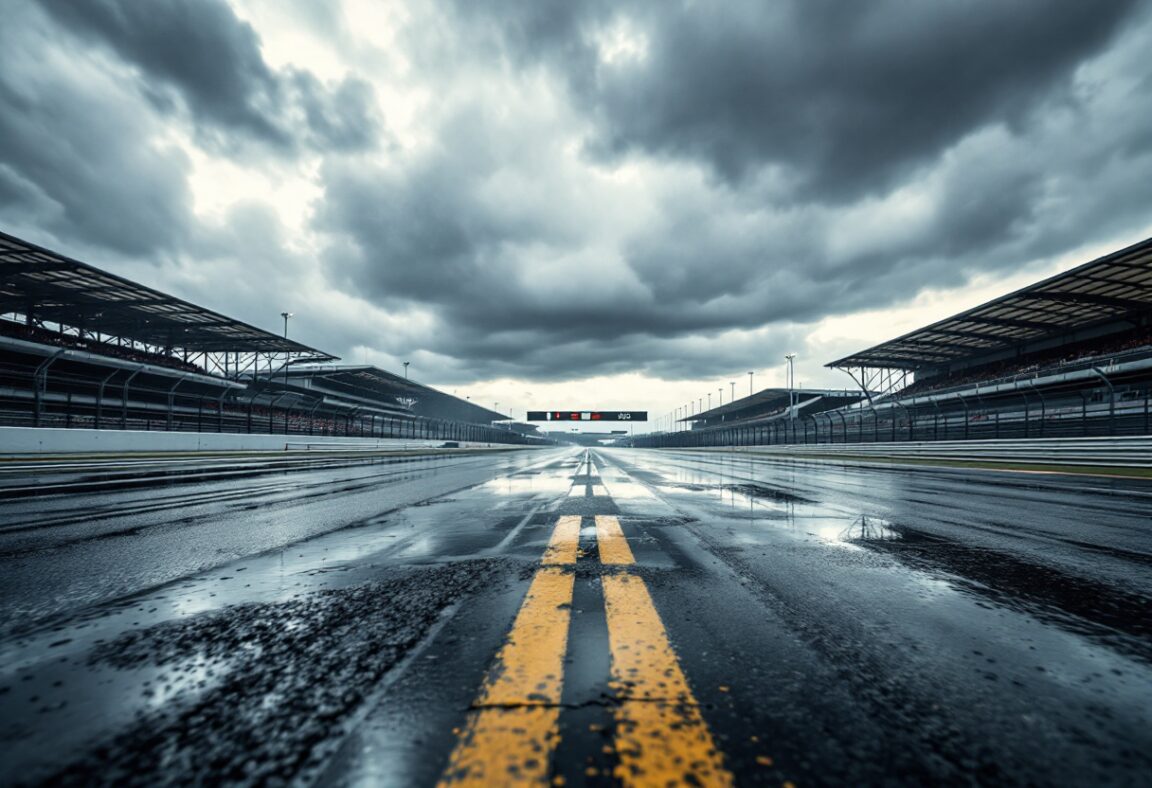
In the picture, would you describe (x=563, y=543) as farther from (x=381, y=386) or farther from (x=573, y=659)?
(x=381, y=386)

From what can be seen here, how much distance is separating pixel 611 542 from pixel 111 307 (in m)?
37.2

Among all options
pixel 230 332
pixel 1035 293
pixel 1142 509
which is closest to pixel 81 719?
pixel 1142 509

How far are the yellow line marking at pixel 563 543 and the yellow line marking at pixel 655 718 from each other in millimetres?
1232

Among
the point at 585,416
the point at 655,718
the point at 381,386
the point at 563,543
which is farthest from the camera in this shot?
the point at 585,416

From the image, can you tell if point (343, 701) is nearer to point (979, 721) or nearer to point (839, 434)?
point (979, 721)

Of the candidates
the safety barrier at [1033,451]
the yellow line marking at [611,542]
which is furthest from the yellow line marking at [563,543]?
the safety barrier at [1033,451]

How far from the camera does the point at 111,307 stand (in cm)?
2789

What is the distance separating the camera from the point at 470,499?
6.72 m

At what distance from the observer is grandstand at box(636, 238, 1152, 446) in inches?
757

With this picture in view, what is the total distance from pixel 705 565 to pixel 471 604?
1597 millimetres

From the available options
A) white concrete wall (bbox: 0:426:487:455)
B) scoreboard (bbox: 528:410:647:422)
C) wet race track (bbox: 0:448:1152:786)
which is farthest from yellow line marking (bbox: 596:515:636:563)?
scoreboard (bbox: 528:410:647:422)

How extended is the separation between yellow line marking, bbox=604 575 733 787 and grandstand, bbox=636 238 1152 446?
827 inches

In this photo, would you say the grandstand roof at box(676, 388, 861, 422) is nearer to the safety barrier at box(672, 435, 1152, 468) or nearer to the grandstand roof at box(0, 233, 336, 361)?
the safety barrier at box(672, 435, 1152, 468)

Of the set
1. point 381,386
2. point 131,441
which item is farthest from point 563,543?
point 381,386
